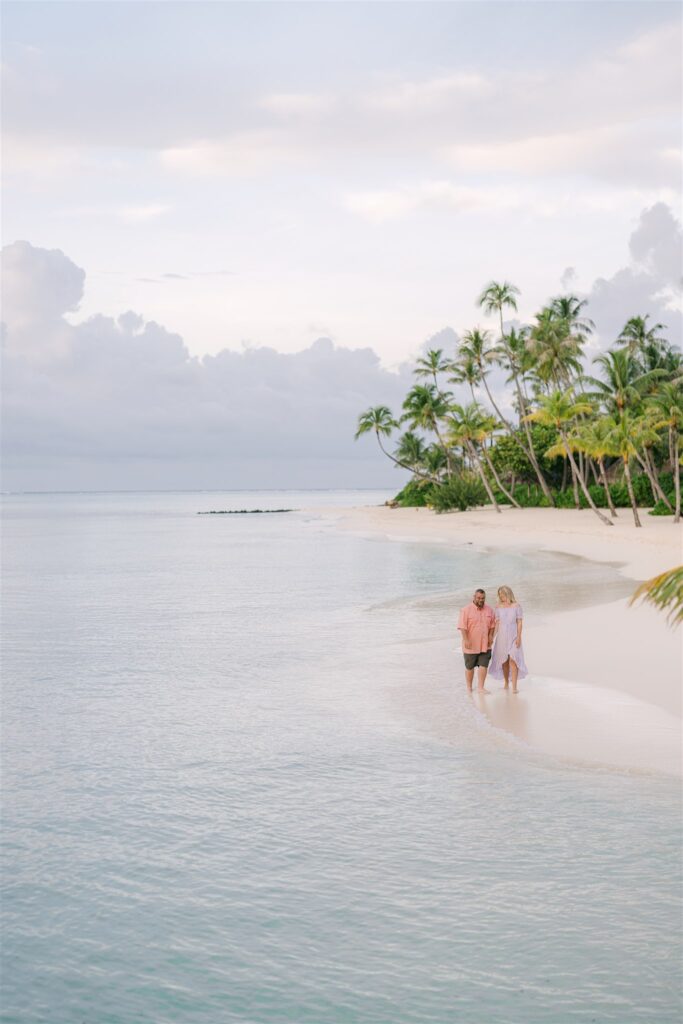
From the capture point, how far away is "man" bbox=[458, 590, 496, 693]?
539 inches

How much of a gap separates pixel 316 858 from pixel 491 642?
20.1ft

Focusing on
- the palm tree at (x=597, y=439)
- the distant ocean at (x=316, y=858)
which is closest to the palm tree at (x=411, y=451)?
the palm tree at (x=597, y=439)

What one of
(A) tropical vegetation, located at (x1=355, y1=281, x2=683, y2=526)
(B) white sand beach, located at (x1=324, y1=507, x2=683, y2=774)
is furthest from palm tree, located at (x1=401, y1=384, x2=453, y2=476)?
(B) white sand beach, located at (x1=324, y1=507, x2=683, y2=774)

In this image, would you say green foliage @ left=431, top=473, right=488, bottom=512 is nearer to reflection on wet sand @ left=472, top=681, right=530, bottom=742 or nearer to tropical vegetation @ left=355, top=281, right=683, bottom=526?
tropical vegetation @ left=355, top=281, right=683, bottom=526

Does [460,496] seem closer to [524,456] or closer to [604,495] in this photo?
[524,456]

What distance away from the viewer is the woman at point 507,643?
1320cm

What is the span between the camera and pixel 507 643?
1374cm

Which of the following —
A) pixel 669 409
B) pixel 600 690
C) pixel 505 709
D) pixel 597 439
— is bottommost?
pixel 505 709

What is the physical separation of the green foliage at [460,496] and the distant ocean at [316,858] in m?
59.4

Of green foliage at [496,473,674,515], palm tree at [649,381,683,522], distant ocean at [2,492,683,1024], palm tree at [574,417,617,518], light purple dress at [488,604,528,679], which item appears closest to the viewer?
distant ocean at [2,492,683,1024]

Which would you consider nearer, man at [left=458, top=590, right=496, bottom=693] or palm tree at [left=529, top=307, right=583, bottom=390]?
man at [left=458, top=590, right=496, bottom=693]

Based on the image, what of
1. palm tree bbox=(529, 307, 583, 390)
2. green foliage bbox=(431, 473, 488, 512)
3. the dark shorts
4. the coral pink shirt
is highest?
palm tree bbox=(529, 307, 583, 390)

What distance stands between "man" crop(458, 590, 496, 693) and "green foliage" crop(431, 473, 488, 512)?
206ft

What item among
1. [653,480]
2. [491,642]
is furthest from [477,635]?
[653,480]
